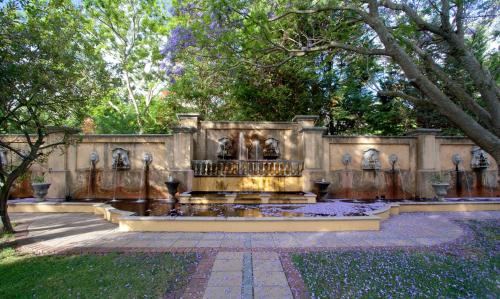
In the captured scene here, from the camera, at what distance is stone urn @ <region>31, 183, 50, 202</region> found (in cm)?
991

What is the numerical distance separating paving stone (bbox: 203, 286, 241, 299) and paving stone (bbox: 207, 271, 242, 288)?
11 centimetres

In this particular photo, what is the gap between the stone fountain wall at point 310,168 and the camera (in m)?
11.2

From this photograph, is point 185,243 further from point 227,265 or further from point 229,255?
point 227,265

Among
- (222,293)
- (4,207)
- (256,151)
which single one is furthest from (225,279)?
(256,151)

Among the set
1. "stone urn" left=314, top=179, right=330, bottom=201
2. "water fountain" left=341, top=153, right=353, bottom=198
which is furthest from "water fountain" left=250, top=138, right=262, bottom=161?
"water fountain" left=341, top=153, right=353, bottom=198

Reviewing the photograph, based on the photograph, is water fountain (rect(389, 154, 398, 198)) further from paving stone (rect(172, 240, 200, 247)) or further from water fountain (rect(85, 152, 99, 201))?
water fountain (rect(85, 152, 99, 201))

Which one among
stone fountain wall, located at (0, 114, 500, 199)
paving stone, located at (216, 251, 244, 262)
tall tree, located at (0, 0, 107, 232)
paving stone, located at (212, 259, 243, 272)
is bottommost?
paving stone, located at (212, 259, 243, 272)

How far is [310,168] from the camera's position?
1144cm

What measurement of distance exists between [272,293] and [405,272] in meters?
2.35

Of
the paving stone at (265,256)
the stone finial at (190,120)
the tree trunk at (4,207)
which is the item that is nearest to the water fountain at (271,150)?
the stone finial at (190,120)

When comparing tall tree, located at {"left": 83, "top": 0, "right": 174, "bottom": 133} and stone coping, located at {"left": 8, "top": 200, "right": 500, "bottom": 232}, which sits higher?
tall tree, located at {"left": 83, "top": 0, "right": 174, "bottom": 133}

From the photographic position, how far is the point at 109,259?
4.88 metres

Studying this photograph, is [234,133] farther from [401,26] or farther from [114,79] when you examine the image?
[401,26]

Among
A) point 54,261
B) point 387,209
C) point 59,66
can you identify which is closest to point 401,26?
point 387,209
